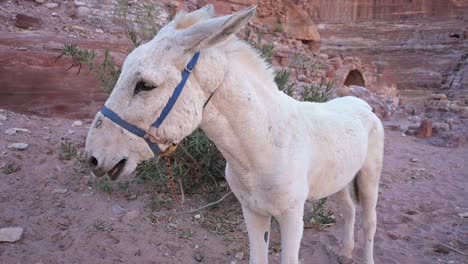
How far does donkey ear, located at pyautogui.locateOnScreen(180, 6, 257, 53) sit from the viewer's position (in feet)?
5.24

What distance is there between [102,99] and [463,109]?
1289cm

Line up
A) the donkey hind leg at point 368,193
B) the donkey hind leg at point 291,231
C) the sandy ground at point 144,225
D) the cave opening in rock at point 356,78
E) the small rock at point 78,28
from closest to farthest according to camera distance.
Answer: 1. the donkey hind leg at point 291,231
2. the donkey hind leg at point 368,193
3. the sandy ground at point 144,225
4. the small rock at point 78,28
5. the cave opening in rock at point 356,78

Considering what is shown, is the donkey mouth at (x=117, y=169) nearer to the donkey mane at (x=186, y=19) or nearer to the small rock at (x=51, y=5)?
the donkey mane at (x=186, y=19)

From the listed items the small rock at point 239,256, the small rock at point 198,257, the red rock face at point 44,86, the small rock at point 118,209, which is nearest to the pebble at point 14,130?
the red rock face at point 44,86

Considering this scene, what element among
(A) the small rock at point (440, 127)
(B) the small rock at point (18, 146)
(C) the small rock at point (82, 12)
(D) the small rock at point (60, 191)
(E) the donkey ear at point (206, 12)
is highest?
(E) the donkey ear at point (206, 12)

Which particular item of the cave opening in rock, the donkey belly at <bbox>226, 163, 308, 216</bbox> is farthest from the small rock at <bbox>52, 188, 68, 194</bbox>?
the cave opening in rock

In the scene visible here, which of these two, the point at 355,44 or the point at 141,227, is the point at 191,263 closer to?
the point at 141,227

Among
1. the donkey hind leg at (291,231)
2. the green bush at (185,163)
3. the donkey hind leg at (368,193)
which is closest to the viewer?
the donkey hind leg at (291,231)

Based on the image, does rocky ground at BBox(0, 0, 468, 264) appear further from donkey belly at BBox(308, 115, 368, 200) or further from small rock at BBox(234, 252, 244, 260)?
donkey belly at BBox(308, 115, 368, 200)

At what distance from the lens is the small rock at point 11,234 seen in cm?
321

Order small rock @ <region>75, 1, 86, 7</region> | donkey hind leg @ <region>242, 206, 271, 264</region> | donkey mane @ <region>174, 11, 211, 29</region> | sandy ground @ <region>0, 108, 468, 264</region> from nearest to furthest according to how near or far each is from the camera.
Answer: donkey mane @ <region>174, 11, 211, 29</region> → donkey hind leg @ <region>242, 206, 271, 264</region> → sandy ground @ <region>0, 108, 468, 264</region> → small rock @ <region>75, 1, 86, 7</region>

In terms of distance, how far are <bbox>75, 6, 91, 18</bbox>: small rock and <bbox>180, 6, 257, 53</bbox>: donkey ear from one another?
10403mm

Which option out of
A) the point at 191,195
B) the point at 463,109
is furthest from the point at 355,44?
the point at 191,195

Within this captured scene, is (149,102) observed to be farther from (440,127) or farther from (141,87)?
(440,127)
